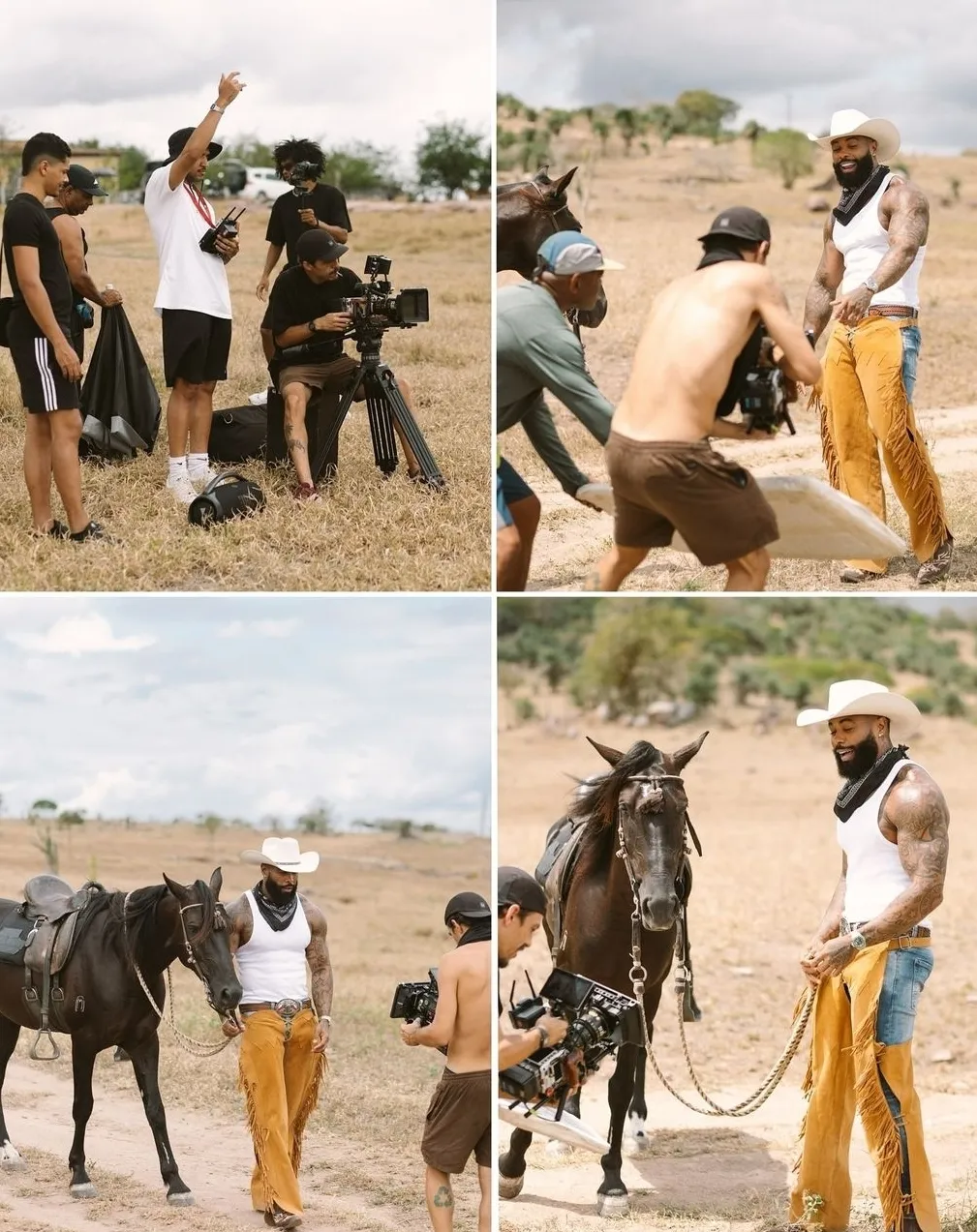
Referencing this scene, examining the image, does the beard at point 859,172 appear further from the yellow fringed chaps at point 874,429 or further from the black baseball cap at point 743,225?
the black baseball cap at point 743,225

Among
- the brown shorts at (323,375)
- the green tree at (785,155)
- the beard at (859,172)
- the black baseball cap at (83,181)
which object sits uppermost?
the green tree at (785,155)

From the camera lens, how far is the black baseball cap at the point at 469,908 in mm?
5238

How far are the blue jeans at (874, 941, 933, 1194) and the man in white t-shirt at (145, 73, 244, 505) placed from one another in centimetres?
366

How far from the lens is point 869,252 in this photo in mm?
6305

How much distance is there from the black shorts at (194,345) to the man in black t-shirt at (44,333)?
0.54 meters

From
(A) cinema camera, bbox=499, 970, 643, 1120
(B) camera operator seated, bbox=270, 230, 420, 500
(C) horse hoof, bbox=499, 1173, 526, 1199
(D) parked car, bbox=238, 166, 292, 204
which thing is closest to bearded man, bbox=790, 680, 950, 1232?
(A) cinema camera, bbox=499, 970, 643, 1120

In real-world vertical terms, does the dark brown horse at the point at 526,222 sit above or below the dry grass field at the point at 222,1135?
above

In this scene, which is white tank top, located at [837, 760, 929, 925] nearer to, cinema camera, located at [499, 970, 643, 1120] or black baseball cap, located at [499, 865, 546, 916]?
cinema camera, located at [499, 970, 643, 1120]

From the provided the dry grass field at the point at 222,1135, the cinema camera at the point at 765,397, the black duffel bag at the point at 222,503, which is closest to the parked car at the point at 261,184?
the dry grass field at the point at 222,1135

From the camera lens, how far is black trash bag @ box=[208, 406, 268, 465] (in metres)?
7.61

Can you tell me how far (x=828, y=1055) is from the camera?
5.09 m

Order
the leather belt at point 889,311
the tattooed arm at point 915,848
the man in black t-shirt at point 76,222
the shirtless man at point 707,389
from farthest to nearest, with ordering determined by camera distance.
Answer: the man in black t-shirt at point 76,222 < the leather belt at point 889,311 < the shirtless man at point 707,389 < the tattooed arm at point 915,848

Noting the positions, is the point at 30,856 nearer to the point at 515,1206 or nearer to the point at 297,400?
the point at 297,400

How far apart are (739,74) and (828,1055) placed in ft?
93.2
